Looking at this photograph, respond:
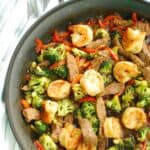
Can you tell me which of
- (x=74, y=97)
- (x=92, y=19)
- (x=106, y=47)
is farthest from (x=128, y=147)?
(x=92, y=19)

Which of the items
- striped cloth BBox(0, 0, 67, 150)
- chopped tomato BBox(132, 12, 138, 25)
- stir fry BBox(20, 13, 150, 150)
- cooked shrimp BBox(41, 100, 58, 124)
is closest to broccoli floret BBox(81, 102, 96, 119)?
stir fry BBox(20, 13, 150, 150)

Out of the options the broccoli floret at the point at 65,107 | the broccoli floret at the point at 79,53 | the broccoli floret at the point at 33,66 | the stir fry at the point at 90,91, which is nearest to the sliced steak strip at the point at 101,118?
the stir fry at the point at 90,91

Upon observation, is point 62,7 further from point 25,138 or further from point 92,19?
point 25,138

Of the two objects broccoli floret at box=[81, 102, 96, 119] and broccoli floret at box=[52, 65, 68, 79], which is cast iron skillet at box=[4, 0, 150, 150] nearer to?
broccoli floret at box=[52, 65, 68, 79]

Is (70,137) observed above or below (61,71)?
below

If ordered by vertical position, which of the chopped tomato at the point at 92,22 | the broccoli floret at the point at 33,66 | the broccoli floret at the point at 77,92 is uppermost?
the chopped tomato at the point at 92,22

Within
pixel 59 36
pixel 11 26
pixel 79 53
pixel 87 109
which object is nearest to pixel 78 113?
pixel 87 109

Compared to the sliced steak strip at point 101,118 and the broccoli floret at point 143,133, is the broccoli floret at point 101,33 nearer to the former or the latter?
the sliced steak strip at point 101,118

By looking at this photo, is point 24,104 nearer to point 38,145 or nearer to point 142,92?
point 38,145
